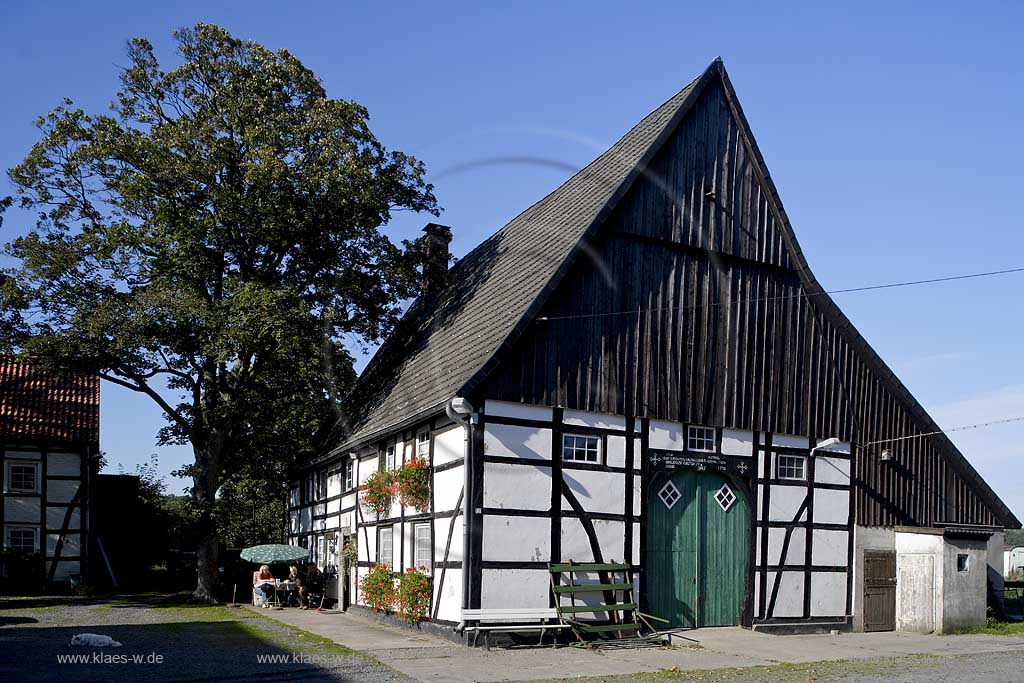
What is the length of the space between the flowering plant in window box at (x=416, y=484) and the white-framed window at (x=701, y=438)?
4.87 metres

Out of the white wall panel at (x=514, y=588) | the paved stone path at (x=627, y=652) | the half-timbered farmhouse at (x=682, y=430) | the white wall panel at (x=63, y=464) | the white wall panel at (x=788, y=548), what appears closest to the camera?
the paved stone path at (x=627, y=652)

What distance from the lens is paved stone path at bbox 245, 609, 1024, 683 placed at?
13297 mm

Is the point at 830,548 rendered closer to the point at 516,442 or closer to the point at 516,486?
the point at 516,486

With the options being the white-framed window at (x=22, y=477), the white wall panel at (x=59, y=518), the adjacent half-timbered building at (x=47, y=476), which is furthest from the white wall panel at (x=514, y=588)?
the white-framed window at (x=22, y=477)

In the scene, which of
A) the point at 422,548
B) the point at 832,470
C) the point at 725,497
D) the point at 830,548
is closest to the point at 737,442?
the point at 725,497

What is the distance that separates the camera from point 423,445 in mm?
18500

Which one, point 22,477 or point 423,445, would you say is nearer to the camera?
point 423,445

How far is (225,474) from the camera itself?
28.1 meters

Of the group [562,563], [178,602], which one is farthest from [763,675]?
[178,602]

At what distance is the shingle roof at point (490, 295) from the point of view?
17.7m

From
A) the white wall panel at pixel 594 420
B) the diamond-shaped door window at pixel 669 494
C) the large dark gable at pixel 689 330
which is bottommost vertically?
the diamond-shaped door window at pixel 669 494

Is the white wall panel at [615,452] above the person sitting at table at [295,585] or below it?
above

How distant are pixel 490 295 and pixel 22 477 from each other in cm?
1864

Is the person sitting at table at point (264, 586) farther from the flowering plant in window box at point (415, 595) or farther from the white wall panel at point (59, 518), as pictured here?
the white wall panel at point (59, 518)
